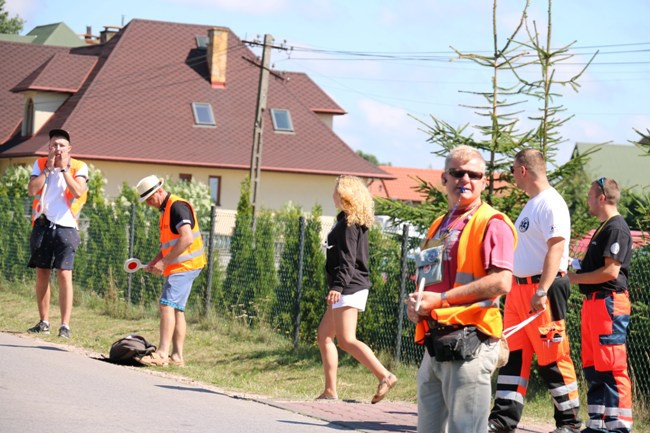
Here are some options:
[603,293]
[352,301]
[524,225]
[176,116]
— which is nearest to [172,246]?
[352,301]

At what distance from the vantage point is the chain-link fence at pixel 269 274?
11.6m

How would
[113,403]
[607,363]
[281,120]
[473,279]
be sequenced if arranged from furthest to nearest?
[281,120] < [113,403] < [607,363] < [473,279]

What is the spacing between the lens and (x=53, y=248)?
1341 cm

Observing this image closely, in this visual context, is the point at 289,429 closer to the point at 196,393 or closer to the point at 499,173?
the point at 196,393

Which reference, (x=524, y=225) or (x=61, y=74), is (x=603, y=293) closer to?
(x=524, y=225)

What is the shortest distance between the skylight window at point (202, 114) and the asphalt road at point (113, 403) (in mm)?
37032

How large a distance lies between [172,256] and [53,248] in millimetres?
2158

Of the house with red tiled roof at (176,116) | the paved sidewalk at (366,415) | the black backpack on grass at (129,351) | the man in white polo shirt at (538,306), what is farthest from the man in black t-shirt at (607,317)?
the house with red tiled roof at (176,116)

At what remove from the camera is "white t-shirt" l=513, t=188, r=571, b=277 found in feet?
27.0

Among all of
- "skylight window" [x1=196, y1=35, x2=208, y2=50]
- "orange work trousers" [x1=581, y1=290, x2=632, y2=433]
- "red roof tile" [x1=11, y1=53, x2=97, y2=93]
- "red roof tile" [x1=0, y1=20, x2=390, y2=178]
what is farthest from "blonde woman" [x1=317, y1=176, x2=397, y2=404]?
"skylight window" [x1=196, y1=35, x2=208, y2=50]

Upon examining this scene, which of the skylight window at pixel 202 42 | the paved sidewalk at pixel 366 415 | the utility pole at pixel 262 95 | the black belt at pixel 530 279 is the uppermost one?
the skylight window at pixel 202 42

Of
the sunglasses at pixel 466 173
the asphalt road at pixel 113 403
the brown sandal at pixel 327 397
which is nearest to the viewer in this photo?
the sunglasses at pixel 466 173

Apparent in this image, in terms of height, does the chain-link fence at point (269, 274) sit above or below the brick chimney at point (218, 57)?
below

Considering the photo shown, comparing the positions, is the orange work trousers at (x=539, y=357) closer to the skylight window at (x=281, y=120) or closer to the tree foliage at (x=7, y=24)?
the skylight window at (x=281, y=120)
